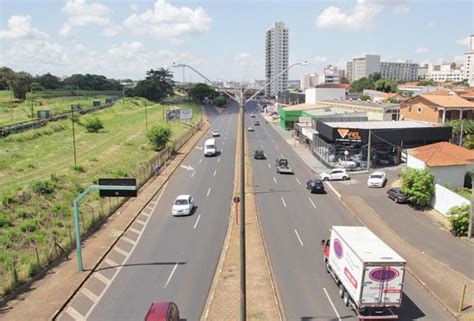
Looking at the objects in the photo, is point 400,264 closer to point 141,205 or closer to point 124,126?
point 141,205

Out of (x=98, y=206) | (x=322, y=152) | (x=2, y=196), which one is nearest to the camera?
(x=2, y=196)

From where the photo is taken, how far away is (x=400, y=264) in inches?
705

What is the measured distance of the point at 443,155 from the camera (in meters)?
42.8

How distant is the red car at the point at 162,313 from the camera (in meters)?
16.6

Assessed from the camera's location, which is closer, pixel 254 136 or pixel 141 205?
pixel 141 205

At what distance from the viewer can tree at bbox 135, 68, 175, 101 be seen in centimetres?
17550

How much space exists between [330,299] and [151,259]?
10.9 meters

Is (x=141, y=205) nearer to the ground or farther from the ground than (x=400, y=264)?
nearer to the ground

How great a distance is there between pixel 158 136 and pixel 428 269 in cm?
4707

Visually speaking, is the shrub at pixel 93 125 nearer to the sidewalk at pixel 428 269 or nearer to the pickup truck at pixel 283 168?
the pickup truck at pixel 283 168

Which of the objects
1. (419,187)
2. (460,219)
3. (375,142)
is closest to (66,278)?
(460,219)

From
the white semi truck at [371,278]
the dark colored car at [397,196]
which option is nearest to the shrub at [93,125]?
the dark colored car at [397,196]

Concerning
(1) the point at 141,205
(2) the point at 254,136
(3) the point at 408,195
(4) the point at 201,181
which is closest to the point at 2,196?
(1) the point at 141,205

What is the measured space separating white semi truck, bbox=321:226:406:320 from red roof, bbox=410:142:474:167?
24.9m
